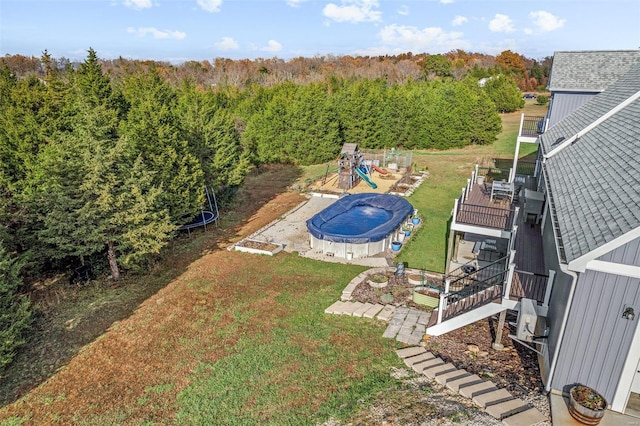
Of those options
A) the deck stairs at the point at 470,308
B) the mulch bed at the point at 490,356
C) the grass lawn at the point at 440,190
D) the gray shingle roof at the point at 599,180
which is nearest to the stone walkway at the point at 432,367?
the mulch bed at the point at 490,356

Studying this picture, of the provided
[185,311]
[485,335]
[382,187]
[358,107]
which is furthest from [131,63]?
[485,335]

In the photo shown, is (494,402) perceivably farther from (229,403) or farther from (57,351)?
(57,351)

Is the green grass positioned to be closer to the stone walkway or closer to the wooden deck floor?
the stone walkway

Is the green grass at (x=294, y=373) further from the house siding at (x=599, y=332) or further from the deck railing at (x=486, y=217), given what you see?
the deck railing at (x=486, y=217)

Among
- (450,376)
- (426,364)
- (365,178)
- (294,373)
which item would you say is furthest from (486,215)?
(365,178)

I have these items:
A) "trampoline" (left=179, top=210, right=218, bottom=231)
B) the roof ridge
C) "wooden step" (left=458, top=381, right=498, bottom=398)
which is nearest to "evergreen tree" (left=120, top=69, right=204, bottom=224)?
"trampoline" (left=179, top=210, right=218, bottom=231)

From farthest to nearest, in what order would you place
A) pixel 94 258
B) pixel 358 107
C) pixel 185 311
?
pixel 358 107
pixel 94 258
pixel 185 311

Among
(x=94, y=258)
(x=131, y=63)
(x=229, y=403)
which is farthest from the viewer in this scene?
(x=131, y=63)
